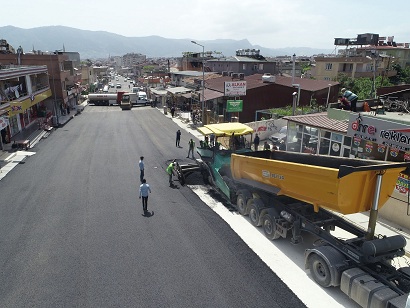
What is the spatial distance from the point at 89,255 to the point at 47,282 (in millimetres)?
1622

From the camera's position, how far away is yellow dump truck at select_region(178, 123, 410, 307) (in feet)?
26.8

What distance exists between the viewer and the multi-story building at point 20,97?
27.2 metres

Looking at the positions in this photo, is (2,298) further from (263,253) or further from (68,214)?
(263,253)

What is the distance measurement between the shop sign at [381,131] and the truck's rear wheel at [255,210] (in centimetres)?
532

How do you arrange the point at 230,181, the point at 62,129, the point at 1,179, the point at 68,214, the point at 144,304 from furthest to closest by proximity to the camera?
the point at 62,129, the point at 1,179, the point at 230,181, the point at 68,214, the point at 144,304

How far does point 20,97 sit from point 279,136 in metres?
27.5

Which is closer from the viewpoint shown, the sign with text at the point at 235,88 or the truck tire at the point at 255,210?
the truck tire at the point at 255,210

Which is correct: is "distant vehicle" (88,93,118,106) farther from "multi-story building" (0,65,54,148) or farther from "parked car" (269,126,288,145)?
"parked car" (269,126,288,145)

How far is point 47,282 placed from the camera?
9344mm

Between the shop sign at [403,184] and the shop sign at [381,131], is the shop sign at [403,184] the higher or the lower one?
the lower one

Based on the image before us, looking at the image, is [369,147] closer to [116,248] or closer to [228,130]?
[228,130]

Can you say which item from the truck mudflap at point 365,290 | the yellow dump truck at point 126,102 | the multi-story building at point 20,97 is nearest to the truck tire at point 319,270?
the truck mudflap at point 365,290

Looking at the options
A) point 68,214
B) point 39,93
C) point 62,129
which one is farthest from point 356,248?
point 39,93

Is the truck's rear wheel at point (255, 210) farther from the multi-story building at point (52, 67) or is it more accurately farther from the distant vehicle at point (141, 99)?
the distant vehicle at point (141, 99)
